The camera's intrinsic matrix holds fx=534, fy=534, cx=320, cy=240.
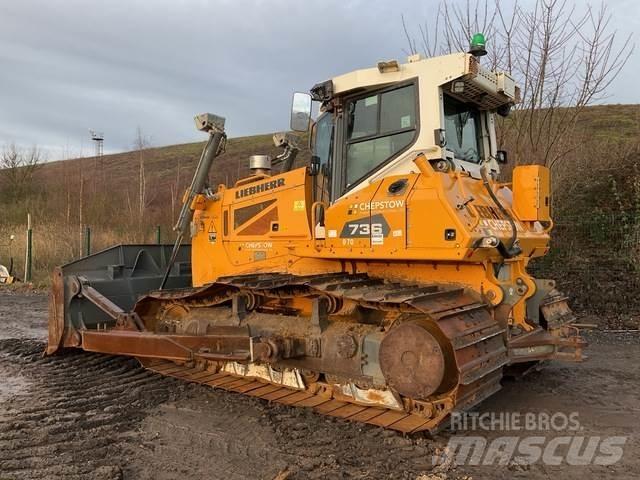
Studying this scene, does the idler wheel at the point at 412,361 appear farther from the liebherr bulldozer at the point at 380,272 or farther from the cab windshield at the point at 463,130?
the cab windshield at the point at 463,130

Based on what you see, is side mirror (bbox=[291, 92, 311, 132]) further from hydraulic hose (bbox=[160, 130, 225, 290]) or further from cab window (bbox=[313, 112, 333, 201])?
hydraulic hose (bbox=[160, 130, 225, 290])

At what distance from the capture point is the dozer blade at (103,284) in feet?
20.0

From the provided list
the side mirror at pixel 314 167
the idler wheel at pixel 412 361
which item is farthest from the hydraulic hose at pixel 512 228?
the side mirror at pixel 314 167

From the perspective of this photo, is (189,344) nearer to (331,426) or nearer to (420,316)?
(331,426)

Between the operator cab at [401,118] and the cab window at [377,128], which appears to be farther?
the cab window at [377,128]

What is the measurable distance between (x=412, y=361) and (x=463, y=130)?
2.39 m

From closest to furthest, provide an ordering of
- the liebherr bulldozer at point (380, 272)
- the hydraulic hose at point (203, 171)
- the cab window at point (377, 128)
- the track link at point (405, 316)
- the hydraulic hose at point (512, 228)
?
the track link at point (405, 316) < the liebherr bulldozer at point (380, 272) < the hydraulic hose at point (512, 228) < the cab window at point (377, 128) < the hydraulic hose at point (203, 171)

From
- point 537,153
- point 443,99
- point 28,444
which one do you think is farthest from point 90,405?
point 537,153

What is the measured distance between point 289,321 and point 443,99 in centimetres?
241

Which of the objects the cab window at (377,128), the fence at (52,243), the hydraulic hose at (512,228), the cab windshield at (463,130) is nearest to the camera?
the hydraulic hose at (512,228)

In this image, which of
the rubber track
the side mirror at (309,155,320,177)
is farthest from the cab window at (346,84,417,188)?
the rubber track

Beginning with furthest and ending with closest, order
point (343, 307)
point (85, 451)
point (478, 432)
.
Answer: point (343, 307) → point (478, 432) → point (85, 451)

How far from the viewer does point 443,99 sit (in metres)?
4.66

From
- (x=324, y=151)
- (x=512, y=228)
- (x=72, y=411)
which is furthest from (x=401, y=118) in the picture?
(x=72, y=411)
